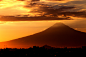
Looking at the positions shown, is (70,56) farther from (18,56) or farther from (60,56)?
(18,56)

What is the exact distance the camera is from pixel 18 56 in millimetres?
150125

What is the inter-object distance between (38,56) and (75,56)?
2755cm

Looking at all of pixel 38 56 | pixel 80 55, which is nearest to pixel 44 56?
pixel 38 56

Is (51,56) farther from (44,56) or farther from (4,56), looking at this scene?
(4,56)

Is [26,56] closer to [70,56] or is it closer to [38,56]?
[38,56]

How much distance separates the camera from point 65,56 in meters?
152

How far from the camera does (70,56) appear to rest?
149 m

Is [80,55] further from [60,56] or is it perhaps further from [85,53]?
[60,56]

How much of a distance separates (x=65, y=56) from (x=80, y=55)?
11.5 metres

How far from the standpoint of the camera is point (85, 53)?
156250 millimetres

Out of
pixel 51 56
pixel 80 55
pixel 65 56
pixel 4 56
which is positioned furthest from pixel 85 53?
pixel 4 56

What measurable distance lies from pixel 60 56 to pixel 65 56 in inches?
158

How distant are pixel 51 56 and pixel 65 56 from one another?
11108mm

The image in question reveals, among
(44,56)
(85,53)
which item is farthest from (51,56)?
(85,53)
